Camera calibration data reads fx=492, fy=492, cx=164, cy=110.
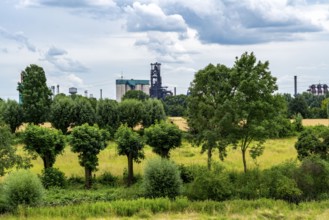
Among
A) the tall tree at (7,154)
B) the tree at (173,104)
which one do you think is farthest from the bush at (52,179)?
the tree at (173,104)

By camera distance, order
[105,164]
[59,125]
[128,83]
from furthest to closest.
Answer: [128,83], [59,125], [105,164]

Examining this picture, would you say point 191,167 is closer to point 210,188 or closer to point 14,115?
point 210,188

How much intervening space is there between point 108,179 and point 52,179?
3.57m

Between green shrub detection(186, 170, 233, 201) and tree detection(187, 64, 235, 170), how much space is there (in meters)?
4.49

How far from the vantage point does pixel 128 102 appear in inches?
2329

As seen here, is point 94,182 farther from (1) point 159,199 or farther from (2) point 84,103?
(2) point 84,103

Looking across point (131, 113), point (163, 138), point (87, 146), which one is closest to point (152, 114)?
point (131, 113)

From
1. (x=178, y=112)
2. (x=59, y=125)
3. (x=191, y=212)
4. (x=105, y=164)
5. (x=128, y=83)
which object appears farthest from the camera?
(x=128, y=83)

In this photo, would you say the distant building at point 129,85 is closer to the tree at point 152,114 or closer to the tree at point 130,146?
the tree at point 152,114

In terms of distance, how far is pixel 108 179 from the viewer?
29.0 meters

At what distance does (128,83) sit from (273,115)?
113990mm

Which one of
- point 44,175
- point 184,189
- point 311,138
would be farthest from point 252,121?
point 44,175

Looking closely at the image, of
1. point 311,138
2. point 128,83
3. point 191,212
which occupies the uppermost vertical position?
point 128,83

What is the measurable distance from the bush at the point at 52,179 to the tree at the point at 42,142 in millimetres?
1441
